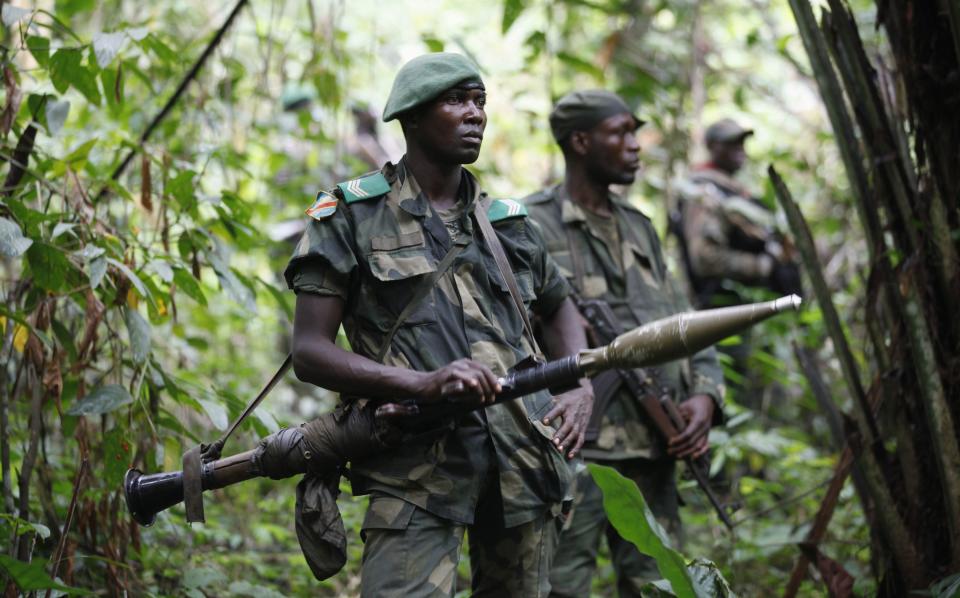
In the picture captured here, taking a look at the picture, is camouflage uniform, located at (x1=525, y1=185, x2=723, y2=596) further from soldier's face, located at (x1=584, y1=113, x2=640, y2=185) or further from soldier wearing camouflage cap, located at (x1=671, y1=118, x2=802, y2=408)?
soldier wearing camouflage cap, located at (x1=671, y1=118, x2=802, y2=408)

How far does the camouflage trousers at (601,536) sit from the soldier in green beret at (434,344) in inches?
32.6

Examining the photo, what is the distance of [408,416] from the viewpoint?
2701 millimetres

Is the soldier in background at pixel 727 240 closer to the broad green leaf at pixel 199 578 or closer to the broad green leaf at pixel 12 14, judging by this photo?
the broad green leaf at pixel 199 578

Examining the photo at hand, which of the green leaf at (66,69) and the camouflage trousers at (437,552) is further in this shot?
the green leaf at (66,69)

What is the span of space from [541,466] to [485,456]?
0.18m

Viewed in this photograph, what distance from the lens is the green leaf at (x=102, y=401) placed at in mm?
3254

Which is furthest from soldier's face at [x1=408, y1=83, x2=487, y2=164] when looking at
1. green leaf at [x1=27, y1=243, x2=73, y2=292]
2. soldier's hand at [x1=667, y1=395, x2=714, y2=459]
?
soldier's hand at [x1=667, y1=395, x2=714, y2=459]

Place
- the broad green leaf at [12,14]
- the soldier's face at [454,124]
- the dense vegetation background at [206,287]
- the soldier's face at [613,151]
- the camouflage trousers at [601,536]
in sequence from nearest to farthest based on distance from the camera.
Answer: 1. the soldier's face at [454,124]
2. the broad green leaf at [12,14]
3. the dense vegetation background at [206,287]
4. the camouflage trousers at [601,536]
5. the soldier's face at [613,151]

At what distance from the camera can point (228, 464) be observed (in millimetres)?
2885

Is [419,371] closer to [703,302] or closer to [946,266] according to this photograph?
[946,266]

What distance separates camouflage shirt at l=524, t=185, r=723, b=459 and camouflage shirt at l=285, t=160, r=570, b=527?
1.13 meters

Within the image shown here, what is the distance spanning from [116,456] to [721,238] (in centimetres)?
483

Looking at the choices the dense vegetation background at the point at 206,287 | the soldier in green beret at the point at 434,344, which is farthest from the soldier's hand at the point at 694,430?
the soldier in green beret at the point at 434,344

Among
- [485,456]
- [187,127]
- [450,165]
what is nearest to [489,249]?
[450,165]
